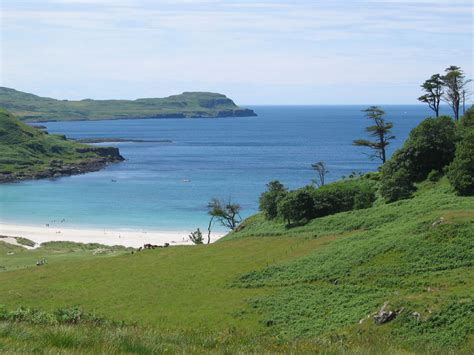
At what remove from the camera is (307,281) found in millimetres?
41312

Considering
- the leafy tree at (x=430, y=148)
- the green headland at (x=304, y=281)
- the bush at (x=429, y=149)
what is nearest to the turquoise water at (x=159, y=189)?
the green headland at (x=304, y=281)

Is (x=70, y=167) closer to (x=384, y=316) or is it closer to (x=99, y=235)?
(x=99, y=235)

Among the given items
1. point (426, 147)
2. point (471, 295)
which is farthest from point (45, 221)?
point (471, 295)

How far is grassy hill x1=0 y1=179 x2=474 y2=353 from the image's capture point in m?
30.5

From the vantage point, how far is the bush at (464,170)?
50.1 meters

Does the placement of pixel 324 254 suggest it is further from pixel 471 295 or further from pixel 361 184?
pixel 361 184

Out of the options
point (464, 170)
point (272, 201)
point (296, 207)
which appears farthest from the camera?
point (272, 201)

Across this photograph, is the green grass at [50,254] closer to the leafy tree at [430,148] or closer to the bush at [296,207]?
the bush at [296,207]

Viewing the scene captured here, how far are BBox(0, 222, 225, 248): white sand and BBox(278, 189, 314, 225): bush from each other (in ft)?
95.2

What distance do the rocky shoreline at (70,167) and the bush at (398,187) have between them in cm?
12297

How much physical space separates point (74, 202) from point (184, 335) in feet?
376

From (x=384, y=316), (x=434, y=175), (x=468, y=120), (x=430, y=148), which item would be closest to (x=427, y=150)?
(x=430, y=148)

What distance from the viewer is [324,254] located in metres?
45.4

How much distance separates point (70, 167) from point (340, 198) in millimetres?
129128
